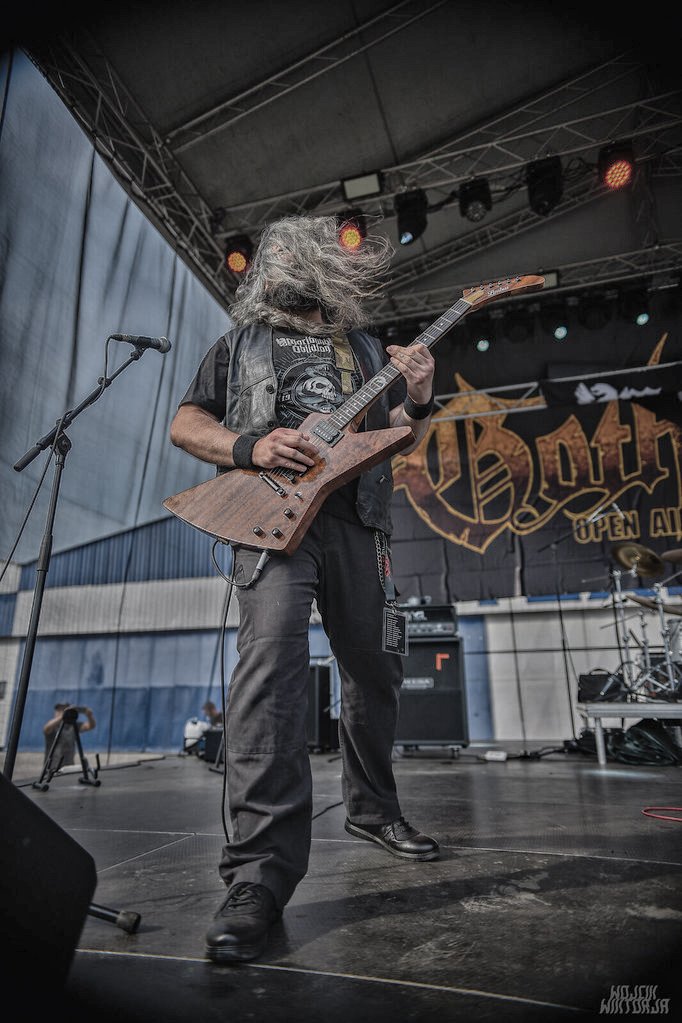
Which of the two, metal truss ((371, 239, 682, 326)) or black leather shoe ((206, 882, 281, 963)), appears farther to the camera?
metal truss ((371, 239, 682, 326))

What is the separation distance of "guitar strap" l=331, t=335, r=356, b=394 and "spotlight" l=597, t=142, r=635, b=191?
4.92 m

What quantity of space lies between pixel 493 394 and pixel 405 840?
6.33m

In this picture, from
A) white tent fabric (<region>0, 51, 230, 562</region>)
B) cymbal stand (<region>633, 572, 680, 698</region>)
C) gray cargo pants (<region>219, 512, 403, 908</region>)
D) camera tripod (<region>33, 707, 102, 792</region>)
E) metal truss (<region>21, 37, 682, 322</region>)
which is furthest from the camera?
cymbal stand (<region>633, 572, 680, 698</region>)

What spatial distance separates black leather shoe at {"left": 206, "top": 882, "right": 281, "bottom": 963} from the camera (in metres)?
0.91

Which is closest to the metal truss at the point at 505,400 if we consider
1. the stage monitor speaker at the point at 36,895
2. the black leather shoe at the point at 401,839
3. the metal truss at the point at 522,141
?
the metal truss at the point at 522,141

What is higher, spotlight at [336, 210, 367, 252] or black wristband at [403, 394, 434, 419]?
spotlight at [336, 210, 367, 252]

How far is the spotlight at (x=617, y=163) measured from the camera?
524cm

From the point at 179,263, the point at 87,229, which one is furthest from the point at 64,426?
the point at 179,263

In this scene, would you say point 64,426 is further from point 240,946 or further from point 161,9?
point 161,9

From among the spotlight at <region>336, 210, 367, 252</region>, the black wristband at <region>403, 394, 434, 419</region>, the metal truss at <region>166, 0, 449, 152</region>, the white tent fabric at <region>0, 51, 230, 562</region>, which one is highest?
the metal truss at <region>166, 0, 449, 152</region>

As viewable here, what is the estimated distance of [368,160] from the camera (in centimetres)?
549

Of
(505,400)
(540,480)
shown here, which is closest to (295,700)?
(540,480)

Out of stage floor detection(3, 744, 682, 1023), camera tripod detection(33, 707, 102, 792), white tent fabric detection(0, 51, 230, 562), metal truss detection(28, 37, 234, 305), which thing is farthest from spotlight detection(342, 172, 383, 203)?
stage floor detection(3, 744, 682, 1023)

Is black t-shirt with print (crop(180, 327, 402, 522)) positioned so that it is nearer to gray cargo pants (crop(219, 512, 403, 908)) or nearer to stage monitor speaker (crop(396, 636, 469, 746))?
gray cargo pants (crop(219, 512, 403, 908))
